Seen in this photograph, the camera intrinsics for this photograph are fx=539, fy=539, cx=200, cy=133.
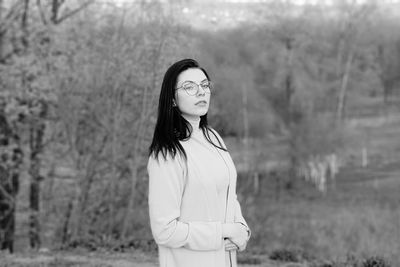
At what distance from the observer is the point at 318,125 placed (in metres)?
29.1

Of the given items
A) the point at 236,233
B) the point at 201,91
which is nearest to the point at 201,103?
the point at 201,91

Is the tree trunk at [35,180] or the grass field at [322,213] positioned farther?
the tree trunk at [35,180]

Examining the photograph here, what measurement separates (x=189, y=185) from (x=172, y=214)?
6.1 inches

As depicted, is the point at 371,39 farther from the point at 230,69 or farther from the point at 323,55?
the point at 230,69

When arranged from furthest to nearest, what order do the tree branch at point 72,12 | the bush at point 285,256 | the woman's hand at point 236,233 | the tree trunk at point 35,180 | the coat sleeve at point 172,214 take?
the tree branch at point 72,12, the tree trunk at point 35,180, the bush at point 285,256, the woman's hand at point 236,233, the coat sleeve at point 172,214

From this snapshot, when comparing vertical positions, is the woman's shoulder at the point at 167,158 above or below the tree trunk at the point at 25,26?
below

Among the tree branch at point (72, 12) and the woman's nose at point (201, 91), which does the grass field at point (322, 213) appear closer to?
the woman's nose at point (201, 91)

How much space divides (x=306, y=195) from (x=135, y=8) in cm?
1877

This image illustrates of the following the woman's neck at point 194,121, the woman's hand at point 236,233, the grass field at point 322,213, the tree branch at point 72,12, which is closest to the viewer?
the woman's hand at point 236,233

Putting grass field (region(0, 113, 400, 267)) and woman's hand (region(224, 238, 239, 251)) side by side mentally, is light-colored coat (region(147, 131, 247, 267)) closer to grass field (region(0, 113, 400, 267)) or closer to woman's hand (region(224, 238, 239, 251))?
woman's hand (region(224, 238, 239, 251))

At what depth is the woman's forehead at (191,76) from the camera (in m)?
2.62

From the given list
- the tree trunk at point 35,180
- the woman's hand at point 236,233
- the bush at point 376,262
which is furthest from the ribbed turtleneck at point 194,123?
the tree trunk at point 35,180

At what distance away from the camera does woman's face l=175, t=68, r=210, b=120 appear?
8.55ft

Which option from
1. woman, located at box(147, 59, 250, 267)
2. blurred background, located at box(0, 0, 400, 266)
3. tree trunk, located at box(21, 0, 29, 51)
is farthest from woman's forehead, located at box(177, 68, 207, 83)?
tree trunk, located at box(21, 0, 29, 51)
